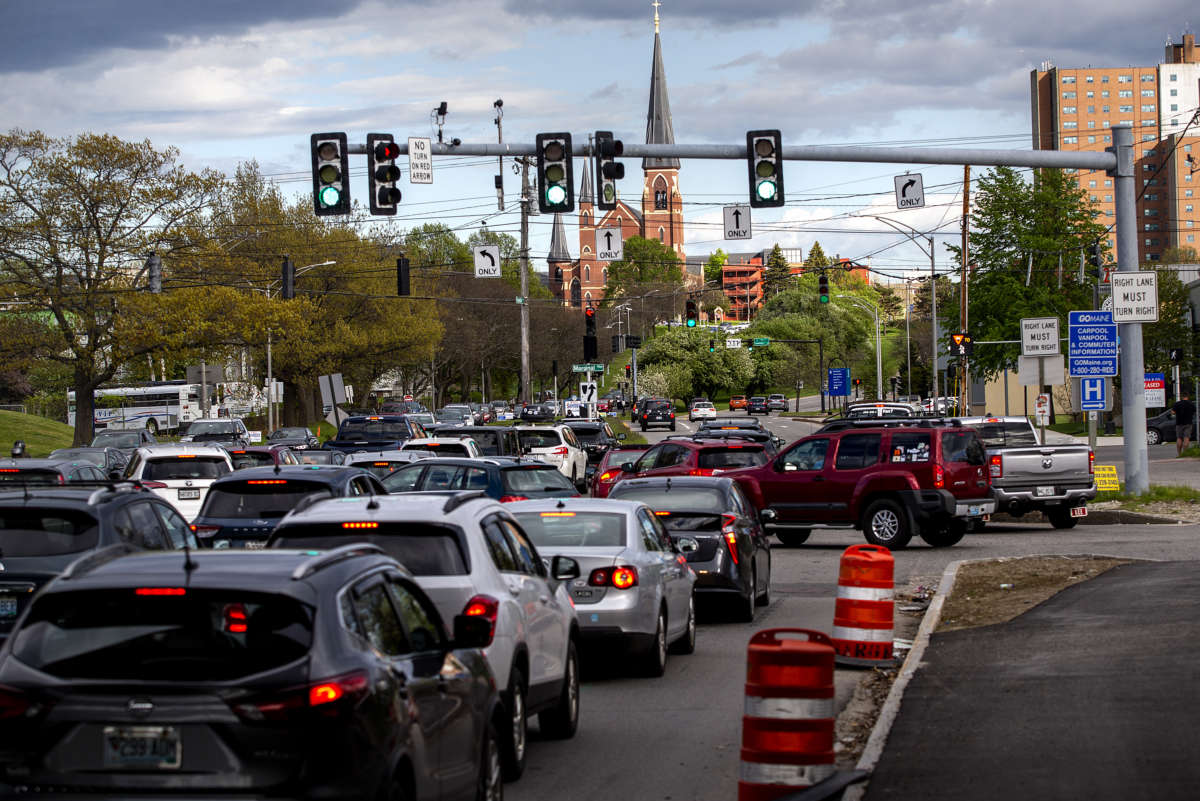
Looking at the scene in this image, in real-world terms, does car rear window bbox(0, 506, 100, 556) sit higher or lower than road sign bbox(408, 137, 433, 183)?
lower

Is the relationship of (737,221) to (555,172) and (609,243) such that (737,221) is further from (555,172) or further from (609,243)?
(609,243)

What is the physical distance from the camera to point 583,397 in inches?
2299

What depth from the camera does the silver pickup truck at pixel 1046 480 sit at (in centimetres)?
2636

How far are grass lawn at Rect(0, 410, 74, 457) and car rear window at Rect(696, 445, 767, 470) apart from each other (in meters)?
39.6

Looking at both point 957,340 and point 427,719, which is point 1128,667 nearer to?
point 427,719

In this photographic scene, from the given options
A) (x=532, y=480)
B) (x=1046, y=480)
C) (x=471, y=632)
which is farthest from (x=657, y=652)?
(x=1046, y=480)

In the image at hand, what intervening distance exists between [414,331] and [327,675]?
7396 centimetres

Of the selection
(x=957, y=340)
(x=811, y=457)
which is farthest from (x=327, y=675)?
(x=957, y=340)

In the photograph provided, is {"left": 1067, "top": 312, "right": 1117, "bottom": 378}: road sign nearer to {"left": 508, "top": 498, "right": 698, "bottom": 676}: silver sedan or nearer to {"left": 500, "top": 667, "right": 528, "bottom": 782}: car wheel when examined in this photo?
{"left": 508, "top": 498, "right": 698, "bottom": 676}: silver sedan

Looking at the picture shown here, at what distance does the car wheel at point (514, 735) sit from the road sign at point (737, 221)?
21927 millimetres

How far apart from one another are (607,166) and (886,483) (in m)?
6.79

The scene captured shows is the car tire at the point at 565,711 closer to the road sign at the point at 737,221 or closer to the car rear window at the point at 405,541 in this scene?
the car rear window at the point at 405,541

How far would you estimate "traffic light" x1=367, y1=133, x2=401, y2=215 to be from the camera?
2242cm

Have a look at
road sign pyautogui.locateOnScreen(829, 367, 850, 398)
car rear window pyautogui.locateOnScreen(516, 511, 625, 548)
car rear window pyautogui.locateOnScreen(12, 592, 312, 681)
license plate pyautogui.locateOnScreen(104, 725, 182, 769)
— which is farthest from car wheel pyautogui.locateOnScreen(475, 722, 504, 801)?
road sign pyautogui.locateOnScreen(829, 367, 850, 398)
